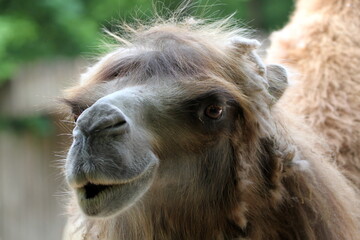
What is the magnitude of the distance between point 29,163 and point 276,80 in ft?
21.9

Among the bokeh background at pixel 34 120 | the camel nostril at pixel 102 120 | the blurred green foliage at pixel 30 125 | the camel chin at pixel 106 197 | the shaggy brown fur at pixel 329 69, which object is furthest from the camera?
the blurred green foliage at pixel 30 125

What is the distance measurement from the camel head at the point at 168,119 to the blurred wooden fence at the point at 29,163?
20.3 feet

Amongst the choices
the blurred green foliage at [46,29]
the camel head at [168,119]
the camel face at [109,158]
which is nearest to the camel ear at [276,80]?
the camel head at [168,119]

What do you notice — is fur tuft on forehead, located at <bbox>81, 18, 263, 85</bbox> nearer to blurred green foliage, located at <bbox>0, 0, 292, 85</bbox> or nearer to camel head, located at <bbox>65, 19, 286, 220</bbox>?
camel head, located at <bbox>65, 19, 286, 220</bbox>

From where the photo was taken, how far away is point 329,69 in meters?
4.18

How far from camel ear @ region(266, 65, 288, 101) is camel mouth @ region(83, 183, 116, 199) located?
3.26 ft

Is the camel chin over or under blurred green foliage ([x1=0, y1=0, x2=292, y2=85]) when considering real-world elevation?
under

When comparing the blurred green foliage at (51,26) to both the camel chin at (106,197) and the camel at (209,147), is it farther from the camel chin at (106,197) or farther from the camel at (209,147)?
the camel chin at (106,197)

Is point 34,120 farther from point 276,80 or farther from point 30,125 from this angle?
point 276,80

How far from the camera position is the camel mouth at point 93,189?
2668 millimetres

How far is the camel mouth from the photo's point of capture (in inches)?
105

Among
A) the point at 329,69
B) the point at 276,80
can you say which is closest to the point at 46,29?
the point at 329,69

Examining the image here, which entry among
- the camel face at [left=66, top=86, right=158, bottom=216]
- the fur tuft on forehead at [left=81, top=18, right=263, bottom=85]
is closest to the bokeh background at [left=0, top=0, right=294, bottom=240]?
the fur tuft on forehead at [left=81, top=18, right=263, bottom=85]

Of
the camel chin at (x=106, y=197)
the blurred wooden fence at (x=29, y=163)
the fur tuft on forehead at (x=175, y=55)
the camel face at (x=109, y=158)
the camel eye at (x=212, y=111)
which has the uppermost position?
the blurred wooden fence at (x=29, y=163)
